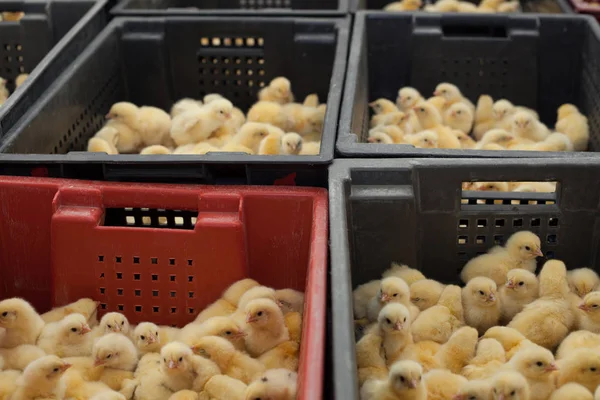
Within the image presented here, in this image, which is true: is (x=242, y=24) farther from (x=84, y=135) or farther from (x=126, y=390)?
(x=126, y=390)

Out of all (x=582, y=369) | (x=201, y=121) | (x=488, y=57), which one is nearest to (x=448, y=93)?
(x=488, y=57)

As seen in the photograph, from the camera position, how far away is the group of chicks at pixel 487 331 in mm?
1908

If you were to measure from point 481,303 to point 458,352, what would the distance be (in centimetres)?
22

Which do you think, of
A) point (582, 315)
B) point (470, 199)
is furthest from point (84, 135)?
point (582, 315)

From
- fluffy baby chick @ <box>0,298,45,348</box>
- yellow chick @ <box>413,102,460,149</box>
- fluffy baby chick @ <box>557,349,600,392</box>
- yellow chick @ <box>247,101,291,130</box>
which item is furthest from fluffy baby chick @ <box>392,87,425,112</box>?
fluffy baby chick @ <box>0,298,45,348</box>

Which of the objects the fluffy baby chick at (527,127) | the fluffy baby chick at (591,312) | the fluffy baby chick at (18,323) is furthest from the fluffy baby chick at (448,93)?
the fluffy baby chick at (18,323)

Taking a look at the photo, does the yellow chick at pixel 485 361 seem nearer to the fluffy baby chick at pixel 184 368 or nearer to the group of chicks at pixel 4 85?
the fluffy baby chick at pixel 184 368

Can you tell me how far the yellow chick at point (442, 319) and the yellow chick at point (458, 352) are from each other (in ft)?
0.25

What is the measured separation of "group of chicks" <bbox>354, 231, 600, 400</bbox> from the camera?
1908mm

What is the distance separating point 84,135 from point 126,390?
51.1 inches

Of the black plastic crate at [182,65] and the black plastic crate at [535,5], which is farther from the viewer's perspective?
the black plastic crate at [535,5]

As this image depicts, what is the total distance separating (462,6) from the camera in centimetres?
431

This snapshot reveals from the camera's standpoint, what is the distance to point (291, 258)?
232 cm

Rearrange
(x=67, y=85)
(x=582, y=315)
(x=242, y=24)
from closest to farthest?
1. (x=582, y=315)
2. (x=67, y=85)
3. (x=242, y=24)
